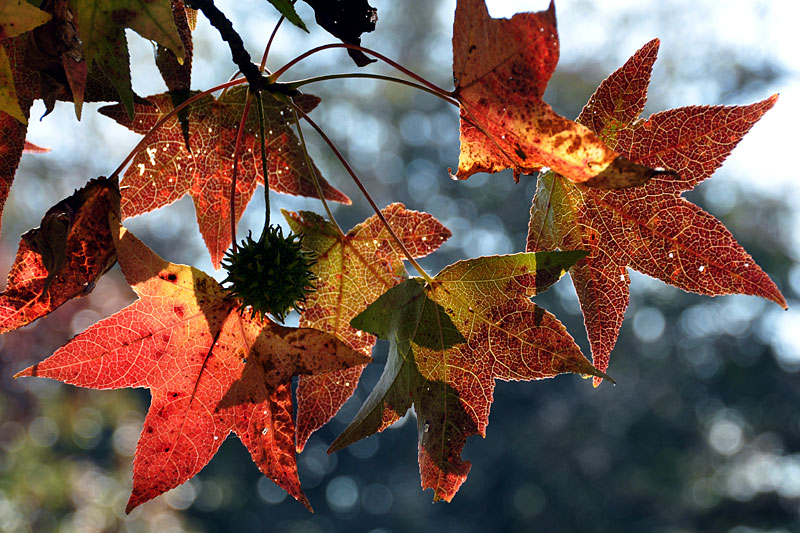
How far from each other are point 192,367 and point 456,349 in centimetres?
38

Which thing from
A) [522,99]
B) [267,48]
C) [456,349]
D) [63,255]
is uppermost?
[267,48]

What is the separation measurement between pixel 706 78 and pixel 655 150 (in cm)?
1347

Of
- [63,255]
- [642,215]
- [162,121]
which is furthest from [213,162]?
[642,215]

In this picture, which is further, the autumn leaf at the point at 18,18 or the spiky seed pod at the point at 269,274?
the spiky seed pod at the point at 269,274

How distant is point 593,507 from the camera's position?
10664 millimetres

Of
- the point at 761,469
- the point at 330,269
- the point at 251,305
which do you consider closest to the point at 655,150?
the point at 330,269

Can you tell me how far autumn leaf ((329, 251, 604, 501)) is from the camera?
794 millimetres

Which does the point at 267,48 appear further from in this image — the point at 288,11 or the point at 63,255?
the point at 63,255

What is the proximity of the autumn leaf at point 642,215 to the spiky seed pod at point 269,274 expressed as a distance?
1.18 ft

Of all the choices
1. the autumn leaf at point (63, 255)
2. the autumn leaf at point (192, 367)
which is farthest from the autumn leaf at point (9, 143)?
the autumn leaf at point (192, 367)

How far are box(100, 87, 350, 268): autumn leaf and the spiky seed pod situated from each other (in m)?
0.10

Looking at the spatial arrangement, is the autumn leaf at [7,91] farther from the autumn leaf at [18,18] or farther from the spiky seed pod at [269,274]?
the spiky seed pod at [269,274]

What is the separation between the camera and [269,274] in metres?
0.88

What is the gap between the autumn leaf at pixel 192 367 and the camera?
2.69 ft
